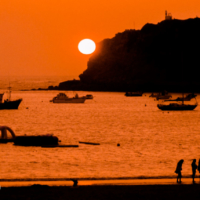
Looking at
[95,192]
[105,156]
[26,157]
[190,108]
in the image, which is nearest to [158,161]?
[105,156]

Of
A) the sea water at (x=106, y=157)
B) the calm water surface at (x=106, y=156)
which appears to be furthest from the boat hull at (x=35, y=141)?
the calm water surface at (x=106, y=156)

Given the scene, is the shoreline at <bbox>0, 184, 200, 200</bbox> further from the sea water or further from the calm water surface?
the calm water surface

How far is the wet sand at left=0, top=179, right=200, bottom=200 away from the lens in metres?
16.0

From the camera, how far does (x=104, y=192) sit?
1689cm

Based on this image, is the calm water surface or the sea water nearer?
the sea water

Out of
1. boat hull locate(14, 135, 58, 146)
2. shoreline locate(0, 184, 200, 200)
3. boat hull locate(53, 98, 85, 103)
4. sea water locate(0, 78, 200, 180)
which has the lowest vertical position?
sea water locate(0, 78, 200, 180)

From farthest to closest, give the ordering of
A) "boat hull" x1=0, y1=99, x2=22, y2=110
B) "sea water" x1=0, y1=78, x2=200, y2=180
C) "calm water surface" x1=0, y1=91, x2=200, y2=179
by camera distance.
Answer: "boat hull" x1=0, y1=99, x2=22, y2=110, "calm water surface" x1=0, y1=91, x2=200, y2=179, "sea water" x1=0, y1=78, x2=200, y2=180

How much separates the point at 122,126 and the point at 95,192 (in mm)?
39898

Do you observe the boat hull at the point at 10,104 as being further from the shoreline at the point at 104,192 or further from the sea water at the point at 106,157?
the shoreline at the point at 104,192

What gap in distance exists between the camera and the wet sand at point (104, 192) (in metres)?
16.0

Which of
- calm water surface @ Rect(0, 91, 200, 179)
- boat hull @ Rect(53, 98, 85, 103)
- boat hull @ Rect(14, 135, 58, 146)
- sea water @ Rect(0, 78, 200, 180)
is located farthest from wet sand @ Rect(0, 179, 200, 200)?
boat hull @ Rect(53, 98, 85, 103)

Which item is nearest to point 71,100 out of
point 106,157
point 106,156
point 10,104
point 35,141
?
point 10,104

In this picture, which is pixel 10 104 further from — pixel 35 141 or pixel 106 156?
pixel 106 156

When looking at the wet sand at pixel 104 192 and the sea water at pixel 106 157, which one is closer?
the wet sand at pixel 104 192
